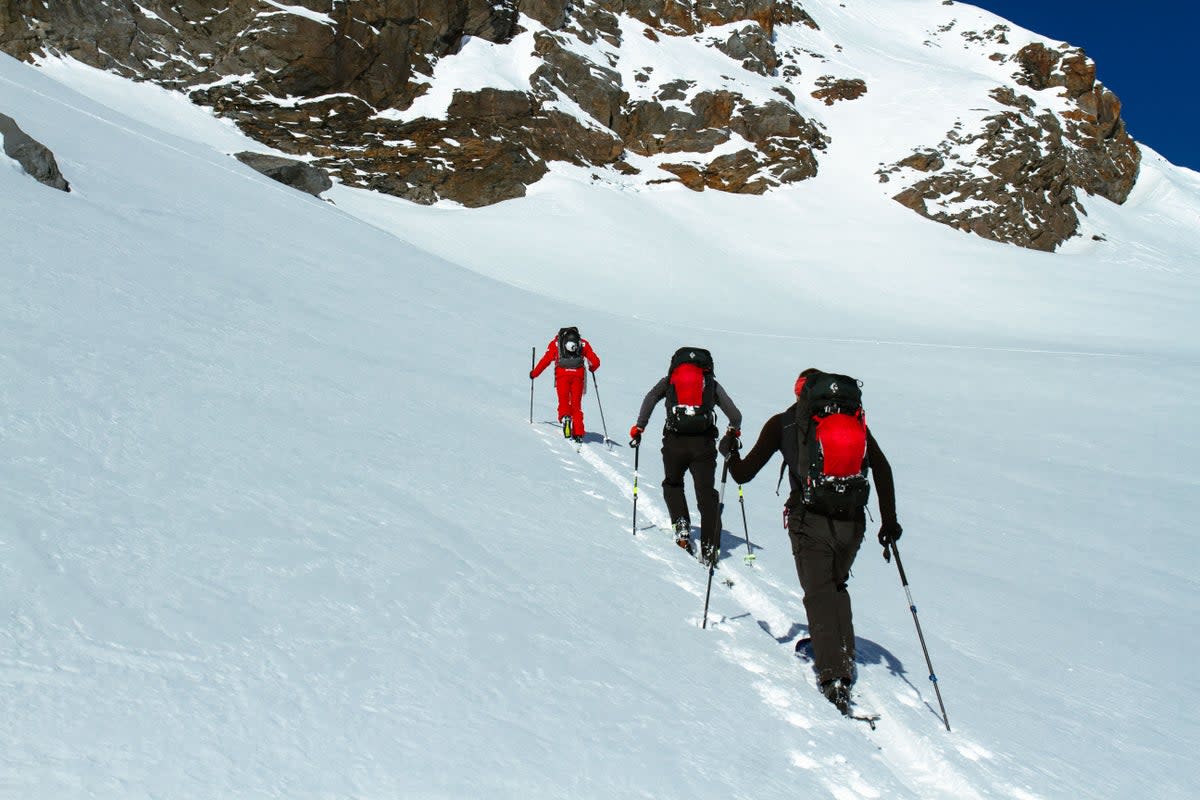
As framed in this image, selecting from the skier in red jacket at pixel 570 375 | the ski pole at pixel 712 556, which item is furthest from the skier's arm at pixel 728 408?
the skier in red jacket at pixel 570 375

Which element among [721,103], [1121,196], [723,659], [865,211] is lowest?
[723,659]

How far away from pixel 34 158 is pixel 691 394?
10841mm

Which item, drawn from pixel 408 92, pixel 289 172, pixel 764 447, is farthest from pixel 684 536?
pixel 408 92

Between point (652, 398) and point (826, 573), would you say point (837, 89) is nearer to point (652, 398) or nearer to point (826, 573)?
point (652, 398)

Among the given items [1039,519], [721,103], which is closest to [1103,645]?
[1039,519]

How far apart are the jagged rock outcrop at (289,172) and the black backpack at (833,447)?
3457 cm

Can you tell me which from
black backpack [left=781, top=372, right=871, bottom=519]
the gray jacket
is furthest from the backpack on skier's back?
the gray jacket

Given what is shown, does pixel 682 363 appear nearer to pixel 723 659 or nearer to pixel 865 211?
pixel 723 659

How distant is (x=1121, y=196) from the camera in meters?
82.6

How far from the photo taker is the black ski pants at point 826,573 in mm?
4094

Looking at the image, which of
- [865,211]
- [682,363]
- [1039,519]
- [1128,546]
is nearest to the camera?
[682,363]

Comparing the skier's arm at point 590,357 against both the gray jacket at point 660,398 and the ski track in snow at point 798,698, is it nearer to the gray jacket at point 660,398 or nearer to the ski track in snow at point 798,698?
the gray jacket at point 660,398

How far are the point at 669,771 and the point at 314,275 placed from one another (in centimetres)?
1272

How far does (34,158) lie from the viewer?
11.4 metres
